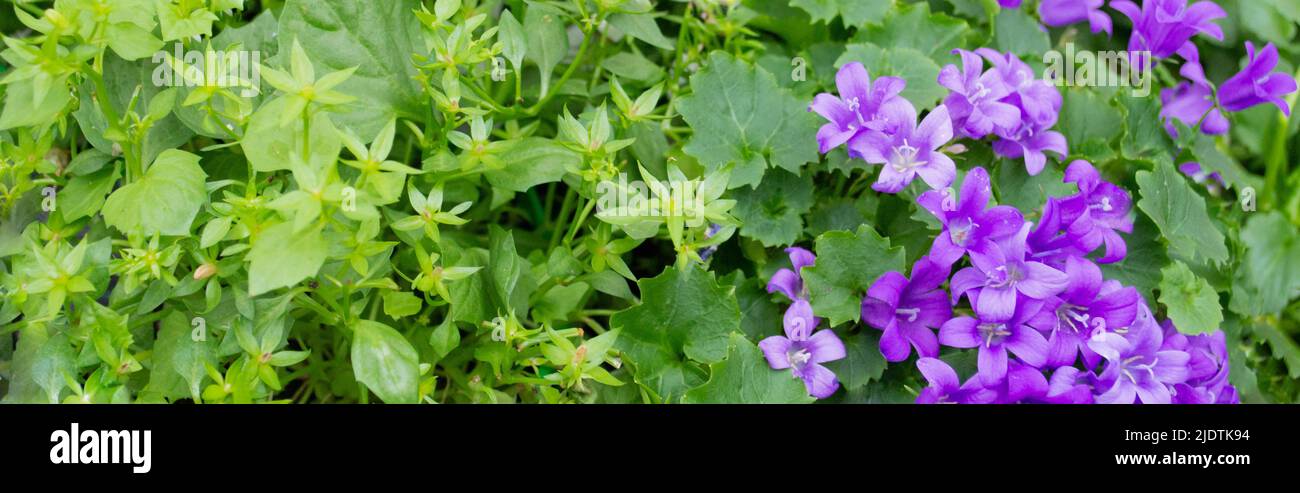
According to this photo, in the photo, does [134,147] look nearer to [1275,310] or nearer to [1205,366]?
[1205,366]

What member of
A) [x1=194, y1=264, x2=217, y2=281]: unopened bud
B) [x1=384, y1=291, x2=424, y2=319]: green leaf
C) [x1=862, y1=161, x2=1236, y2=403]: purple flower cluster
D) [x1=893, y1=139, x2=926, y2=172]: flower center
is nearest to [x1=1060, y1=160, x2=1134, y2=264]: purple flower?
[x1=862, y1=161, x2=1236, y2=403]: purple flower cluster

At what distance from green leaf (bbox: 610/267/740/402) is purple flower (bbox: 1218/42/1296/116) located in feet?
2.88

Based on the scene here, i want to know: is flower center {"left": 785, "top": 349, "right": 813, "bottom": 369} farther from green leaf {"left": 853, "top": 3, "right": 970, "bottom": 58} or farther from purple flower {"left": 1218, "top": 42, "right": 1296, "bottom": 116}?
purple flower {"left": 1218, "top": 42, "right": 1296, "bottom": 116}

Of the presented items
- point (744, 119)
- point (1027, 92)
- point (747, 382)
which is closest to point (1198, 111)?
point (1027, 92)

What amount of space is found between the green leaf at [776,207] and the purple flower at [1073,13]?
0.56 m

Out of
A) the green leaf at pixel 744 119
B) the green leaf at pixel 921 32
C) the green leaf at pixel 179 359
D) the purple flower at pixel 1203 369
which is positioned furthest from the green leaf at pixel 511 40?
the purple flower at pixel 1203 369

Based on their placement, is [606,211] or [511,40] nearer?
[606,211]

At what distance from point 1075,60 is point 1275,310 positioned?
21.8 inches

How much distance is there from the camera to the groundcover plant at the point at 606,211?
1.12 metres

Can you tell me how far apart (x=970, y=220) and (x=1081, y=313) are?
0.19m

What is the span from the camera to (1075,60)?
1713mm

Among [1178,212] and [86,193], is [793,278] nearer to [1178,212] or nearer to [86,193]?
[1178,212]

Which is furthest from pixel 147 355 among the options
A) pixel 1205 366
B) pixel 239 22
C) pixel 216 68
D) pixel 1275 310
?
pixel 1275 310

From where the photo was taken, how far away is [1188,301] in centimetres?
141
